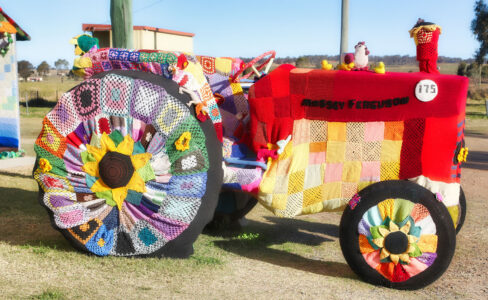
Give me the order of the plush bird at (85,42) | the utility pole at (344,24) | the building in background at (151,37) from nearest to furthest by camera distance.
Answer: the plush bird at (85,42) → the utility pole at (344,24) → the building in background at (151,37)

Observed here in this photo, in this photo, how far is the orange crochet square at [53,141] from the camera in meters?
4.14

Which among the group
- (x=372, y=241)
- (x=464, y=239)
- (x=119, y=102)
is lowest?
(x=464, y=239)

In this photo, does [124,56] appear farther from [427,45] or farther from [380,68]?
[427,45]

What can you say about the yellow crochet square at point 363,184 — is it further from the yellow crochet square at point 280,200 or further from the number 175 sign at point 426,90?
the number 175 sign at point 426,90

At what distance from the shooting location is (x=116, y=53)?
14.0ft

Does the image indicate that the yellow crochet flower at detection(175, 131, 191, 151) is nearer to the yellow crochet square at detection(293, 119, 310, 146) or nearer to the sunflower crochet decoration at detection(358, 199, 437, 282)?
the yellow crochet square at detection(293, 119, 310, 146)

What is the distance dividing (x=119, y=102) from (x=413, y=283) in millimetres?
2556

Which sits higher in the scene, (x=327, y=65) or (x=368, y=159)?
(x=327, y=65)

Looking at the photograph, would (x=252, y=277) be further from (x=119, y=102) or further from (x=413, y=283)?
(x=119, y=102)

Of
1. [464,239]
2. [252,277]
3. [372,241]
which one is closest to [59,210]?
[252,277]

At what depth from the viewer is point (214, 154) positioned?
→ 4090mm

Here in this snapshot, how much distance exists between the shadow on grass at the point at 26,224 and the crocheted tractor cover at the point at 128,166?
592 mm

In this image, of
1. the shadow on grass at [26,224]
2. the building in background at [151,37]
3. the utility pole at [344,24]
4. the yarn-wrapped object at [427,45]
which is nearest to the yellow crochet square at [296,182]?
the yarn-wrapped object at [427,45]

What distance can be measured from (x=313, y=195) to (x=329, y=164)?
0.89 ft
